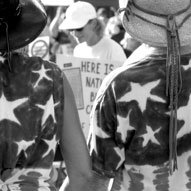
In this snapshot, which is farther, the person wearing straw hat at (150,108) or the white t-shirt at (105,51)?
the white t-shirt at (105,51)

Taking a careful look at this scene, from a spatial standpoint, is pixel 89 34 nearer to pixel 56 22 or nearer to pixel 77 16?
pixel 77 16

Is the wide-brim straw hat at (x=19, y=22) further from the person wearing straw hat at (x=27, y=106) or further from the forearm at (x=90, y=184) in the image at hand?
the forearm at (x=90, y=184)

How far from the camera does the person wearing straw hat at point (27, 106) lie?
297cm

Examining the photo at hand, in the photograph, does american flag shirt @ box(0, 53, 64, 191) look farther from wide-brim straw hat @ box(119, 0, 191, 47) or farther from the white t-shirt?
the white t-shirt

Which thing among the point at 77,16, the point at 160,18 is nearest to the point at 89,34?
the point at 77,16

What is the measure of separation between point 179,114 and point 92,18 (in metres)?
4.87

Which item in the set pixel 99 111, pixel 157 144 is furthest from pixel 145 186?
pixel 99 111

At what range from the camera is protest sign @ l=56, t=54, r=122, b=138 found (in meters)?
7.38

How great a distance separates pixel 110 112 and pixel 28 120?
43cm

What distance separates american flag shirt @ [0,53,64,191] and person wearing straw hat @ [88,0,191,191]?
0.98ft

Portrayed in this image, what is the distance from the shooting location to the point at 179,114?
3205 millimetres

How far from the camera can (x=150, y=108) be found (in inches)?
126

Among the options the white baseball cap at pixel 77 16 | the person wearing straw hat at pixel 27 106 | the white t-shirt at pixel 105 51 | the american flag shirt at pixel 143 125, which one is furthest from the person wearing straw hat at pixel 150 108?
the white baseball cap at pixel 77 16

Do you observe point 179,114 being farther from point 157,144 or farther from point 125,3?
point 125,3
